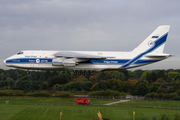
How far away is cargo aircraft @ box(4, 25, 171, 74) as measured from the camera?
4034 centimetres

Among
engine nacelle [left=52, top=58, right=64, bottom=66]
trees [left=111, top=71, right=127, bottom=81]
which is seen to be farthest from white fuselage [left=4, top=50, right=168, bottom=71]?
trees [left=111, top=71, right=127, bottom=81]

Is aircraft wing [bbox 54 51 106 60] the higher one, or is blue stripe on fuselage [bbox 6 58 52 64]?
aircraft wing [bbox 54 51 106 60]

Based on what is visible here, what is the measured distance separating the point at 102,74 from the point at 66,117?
276 ft

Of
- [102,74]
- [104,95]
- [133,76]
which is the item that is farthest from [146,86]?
[133,76]

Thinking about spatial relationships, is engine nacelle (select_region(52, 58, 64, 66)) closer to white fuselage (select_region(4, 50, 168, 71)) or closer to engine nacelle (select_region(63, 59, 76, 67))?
engine nacelle (select_region(63, 59, 76, 67))

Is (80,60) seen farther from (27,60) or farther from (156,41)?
(156,41)

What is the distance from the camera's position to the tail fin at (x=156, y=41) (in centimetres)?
4362

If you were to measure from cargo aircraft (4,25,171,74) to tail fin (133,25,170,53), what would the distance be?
111 cm

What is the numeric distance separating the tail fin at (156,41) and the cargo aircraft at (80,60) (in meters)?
1.11

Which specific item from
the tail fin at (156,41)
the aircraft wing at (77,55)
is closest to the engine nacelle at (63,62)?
the aircraft wing at (77,55)

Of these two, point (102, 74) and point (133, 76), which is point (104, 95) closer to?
point (102, 74)

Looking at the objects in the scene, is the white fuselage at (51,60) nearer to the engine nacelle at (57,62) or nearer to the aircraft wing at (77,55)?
the aircraft wing at (77,55)

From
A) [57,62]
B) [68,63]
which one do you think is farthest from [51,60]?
[68,63]

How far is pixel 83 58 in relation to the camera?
40.0 meters
